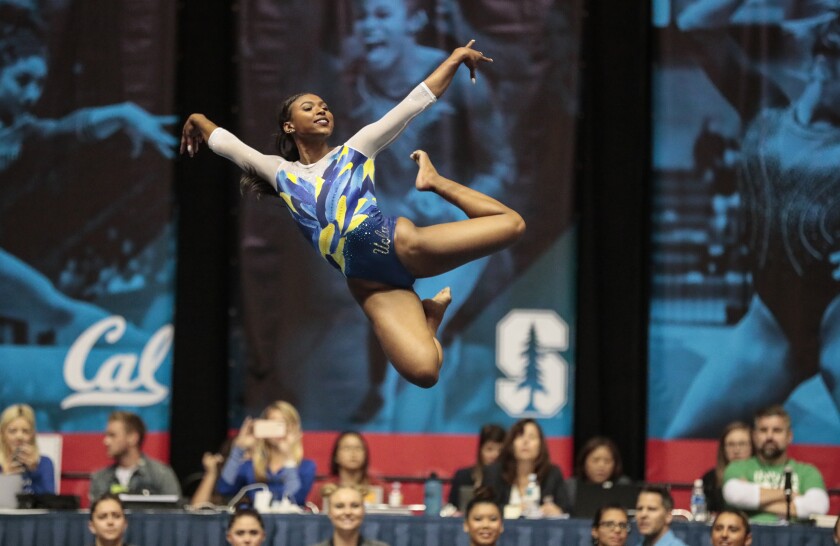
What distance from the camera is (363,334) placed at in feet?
32.1

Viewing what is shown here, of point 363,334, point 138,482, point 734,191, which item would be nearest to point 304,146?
point 138,482

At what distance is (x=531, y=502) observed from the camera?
7.66 metres

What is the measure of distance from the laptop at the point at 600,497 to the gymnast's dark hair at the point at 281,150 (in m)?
A: 2.69

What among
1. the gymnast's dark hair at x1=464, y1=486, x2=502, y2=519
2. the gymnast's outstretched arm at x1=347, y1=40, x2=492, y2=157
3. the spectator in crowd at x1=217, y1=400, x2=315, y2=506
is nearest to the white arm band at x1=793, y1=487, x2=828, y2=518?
the gymnast's dark hair at x1=464, y1=486, x2=502, y2=519

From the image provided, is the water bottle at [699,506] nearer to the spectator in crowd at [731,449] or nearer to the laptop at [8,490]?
the spectator in crowd at [731,449]

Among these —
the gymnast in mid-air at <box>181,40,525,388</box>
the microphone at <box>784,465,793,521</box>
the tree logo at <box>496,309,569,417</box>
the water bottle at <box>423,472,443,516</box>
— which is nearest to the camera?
the gymnast in mid-air at <box>181,40,525,388</box>

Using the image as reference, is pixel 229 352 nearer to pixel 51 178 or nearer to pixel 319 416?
pixel 319 416

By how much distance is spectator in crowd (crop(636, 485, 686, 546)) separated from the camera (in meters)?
7.09

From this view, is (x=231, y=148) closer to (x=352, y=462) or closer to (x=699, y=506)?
(x=352, y=462)

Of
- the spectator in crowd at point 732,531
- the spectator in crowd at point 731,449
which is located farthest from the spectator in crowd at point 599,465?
the spectator in crowd at point 732,531

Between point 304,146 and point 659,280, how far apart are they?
4536 mm

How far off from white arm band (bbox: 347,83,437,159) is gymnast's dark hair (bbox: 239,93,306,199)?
33cm

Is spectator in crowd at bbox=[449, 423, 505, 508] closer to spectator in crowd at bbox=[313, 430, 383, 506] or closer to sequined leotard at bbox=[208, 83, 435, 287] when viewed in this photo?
spectator in crowd at bbox=[313, 430, 383, 506]

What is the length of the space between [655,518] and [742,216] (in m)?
3.27
